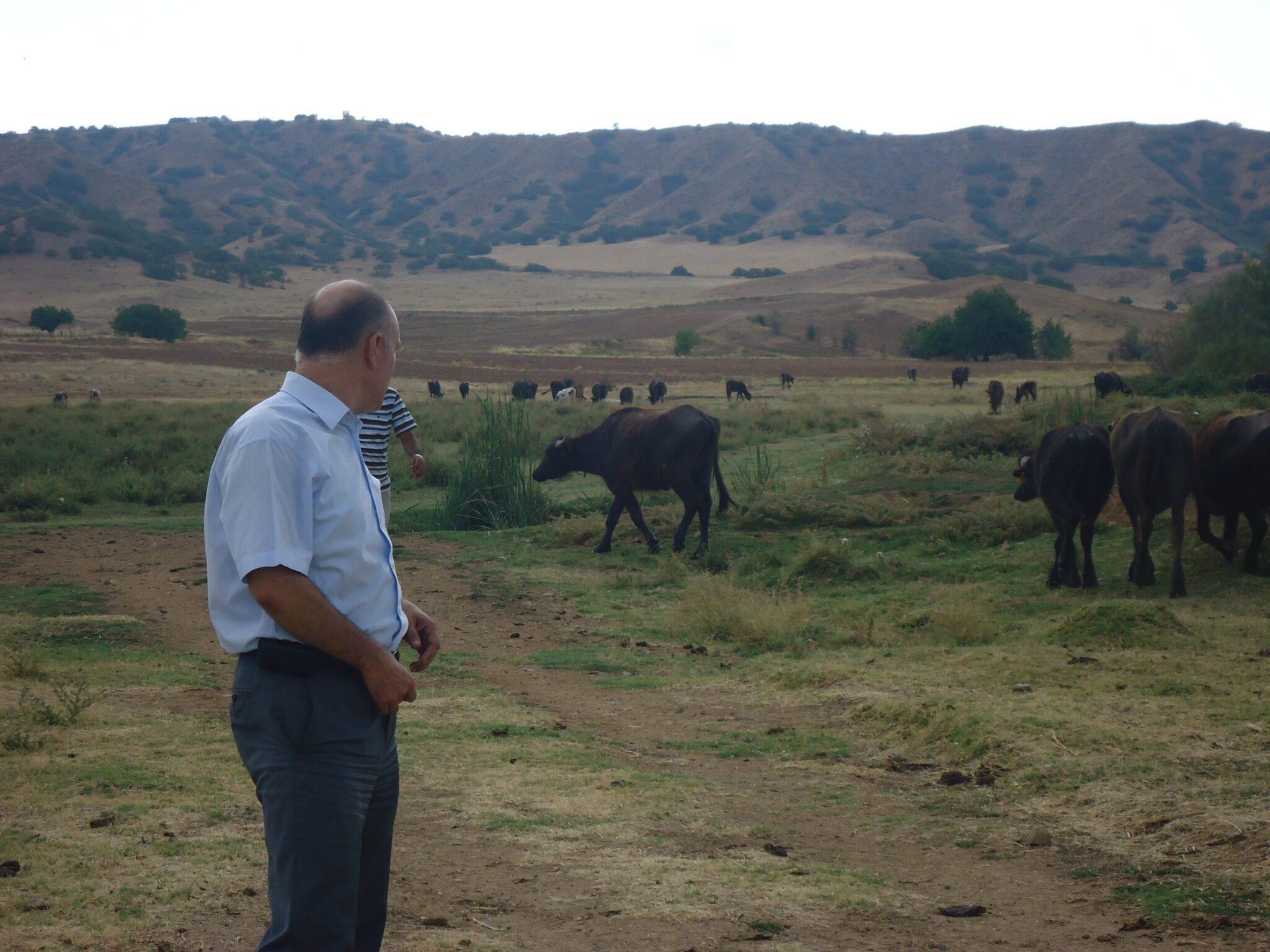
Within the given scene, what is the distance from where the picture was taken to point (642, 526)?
14078 mm

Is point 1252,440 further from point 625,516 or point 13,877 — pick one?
point 13,877

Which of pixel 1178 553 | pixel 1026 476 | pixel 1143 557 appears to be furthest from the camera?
pixel 1026 476

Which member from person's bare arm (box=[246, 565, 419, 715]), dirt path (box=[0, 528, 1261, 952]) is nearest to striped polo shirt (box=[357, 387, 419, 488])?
dirt path (box=[0, 528, 1261, 952])

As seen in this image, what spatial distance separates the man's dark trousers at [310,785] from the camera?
278cm

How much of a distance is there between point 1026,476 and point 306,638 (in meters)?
10.1

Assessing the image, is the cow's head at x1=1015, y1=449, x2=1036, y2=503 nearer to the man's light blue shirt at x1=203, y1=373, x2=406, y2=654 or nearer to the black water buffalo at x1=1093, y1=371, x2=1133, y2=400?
the man's light blue shirt at x1=203, y1=373, x2=406, y2=654

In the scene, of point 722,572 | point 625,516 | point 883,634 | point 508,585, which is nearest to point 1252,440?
point 883,634

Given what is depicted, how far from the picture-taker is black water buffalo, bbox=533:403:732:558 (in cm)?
1375

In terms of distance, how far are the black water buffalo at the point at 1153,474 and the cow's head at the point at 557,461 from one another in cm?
684

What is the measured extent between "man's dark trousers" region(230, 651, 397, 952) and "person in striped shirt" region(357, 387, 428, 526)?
4.75 meters

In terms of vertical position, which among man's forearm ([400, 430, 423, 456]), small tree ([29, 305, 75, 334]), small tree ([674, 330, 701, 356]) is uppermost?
small tree ([29, 305, 75, 334])

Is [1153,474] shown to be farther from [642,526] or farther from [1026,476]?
[642,526]

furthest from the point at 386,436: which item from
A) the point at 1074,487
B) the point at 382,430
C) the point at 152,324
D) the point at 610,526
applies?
the point at 152,324

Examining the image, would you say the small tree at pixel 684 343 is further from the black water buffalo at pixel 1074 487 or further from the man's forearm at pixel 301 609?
the man's forearm at pixel 301 609
